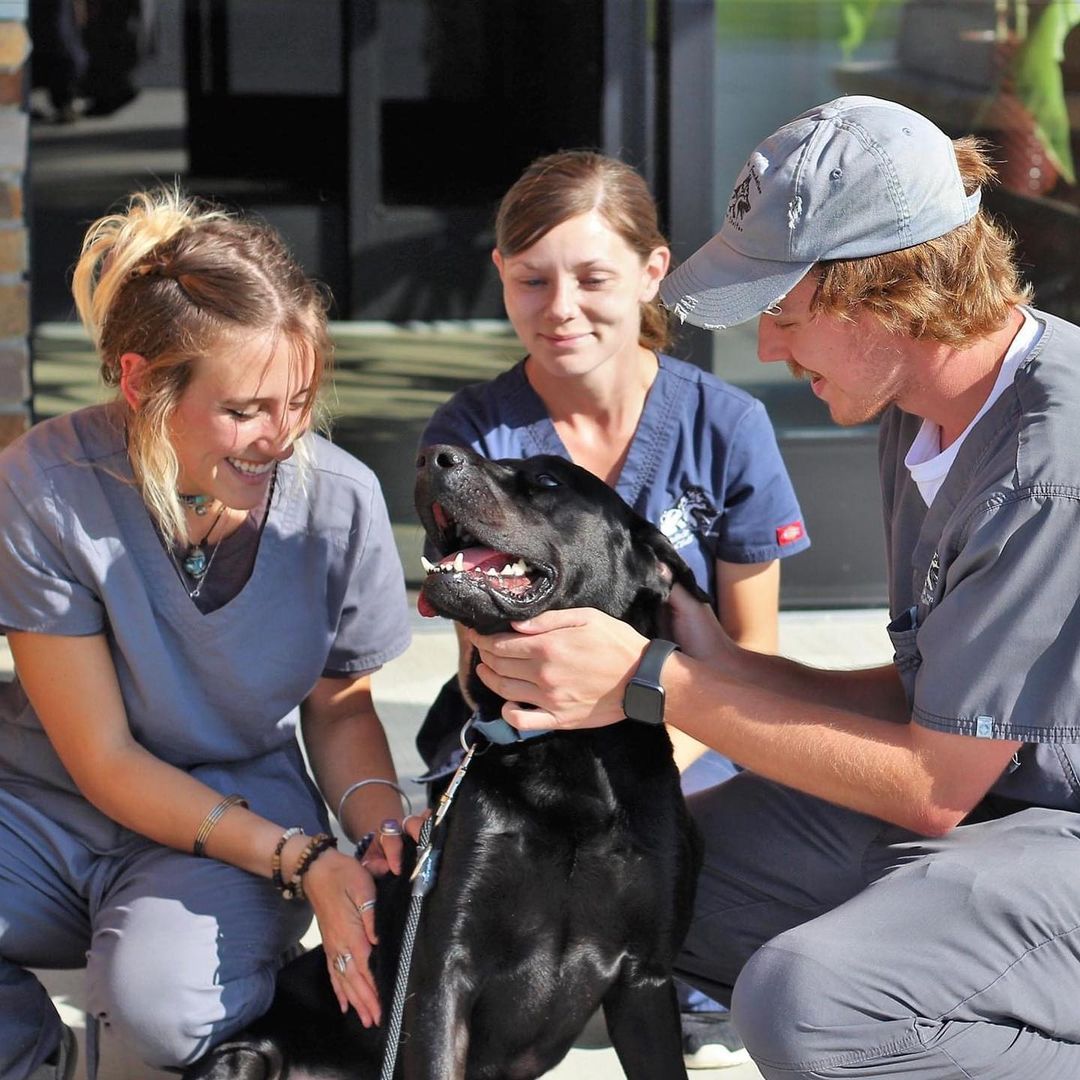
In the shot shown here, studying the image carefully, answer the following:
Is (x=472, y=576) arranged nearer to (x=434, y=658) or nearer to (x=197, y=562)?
(x=197, y=562)

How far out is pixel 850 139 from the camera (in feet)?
7.38

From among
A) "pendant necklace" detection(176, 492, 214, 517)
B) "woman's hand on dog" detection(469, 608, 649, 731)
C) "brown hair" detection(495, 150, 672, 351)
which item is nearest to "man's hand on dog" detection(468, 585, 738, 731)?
"woman's hand on dog" detection(469, 608, 649, 731)

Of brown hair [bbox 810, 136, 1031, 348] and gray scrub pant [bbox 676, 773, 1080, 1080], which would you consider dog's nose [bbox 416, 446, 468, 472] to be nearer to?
brown hair [bbox 810, 136, 1031, 348]

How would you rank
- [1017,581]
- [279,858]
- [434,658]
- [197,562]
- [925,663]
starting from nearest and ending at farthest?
[1017,581] → [925,663] → [279,858] → [197,562] → [434,658]

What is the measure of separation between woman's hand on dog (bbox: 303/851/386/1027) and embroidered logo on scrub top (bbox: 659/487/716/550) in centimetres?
91

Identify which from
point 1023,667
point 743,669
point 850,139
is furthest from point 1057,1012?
point 850,139

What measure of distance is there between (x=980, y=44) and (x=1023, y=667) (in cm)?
350

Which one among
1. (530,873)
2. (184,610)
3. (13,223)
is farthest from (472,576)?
(13,223)

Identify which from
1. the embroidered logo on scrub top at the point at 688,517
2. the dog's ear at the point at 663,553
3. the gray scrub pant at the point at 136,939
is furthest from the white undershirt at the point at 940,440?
the gray scrub pant at the point at 136,939

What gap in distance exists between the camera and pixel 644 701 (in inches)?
90.4

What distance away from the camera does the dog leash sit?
87.8 inches

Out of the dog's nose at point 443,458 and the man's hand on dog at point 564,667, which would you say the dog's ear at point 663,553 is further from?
the dog's nose at point 443,458

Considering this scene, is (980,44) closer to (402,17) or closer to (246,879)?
(402,17)

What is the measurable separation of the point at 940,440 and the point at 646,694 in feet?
2.07
